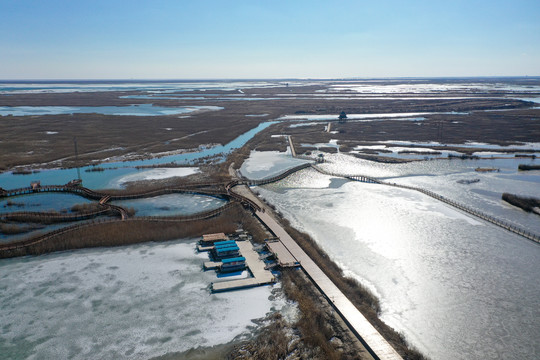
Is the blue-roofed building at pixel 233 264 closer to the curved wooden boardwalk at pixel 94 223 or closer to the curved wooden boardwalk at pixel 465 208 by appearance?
the curved wooden boardwalk at pixel 94 223

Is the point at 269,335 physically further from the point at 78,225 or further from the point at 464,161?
the point at 464,161

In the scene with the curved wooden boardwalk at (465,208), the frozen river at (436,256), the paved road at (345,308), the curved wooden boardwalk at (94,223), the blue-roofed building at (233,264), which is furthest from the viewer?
the curved wooden boardwalk at (465,208)

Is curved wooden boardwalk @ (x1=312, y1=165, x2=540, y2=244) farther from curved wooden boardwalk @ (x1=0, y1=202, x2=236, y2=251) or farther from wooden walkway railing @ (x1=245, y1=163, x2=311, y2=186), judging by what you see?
curved wooden boardwalk @ (x1=0, y1=202, x2=236, y2=251)

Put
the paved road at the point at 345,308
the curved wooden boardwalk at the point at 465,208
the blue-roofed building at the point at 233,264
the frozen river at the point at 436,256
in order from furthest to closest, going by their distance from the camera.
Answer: the curved wooden boardwalk at the point at 465,208, the blue-roofed building at the point at 233,264, the frozen river at the point at 436,256, the paved road at the point at 345,308

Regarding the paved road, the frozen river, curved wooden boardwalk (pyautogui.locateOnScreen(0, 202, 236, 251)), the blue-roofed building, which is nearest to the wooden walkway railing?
the frozen river

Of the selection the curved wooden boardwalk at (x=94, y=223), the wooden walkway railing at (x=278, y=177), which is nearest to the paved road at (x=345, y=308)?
the curved wooden boardwalk at (x=94, y=223)

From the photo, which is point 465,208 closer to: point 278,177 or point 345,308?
point 278,177

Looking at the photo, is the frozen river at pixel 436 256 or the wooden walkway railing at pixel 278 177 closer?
the frozen river at pixel 436 256

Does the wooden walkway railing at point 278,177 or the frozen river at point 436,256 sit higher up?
the wooden walkway railing at point 278,177

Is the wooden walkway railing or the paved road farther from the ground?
the wooden walkway railing

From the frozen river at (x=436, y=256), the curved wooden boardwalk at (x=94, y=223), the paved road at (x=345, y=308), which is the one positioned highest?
the curved wooden boardwalk at (x=94, y=223)

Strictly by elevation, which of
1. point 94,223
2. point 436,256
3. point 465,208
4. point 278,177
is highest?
point 278,177

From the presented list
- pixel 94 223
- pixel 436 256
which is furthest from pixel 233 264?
pixel 94 223
